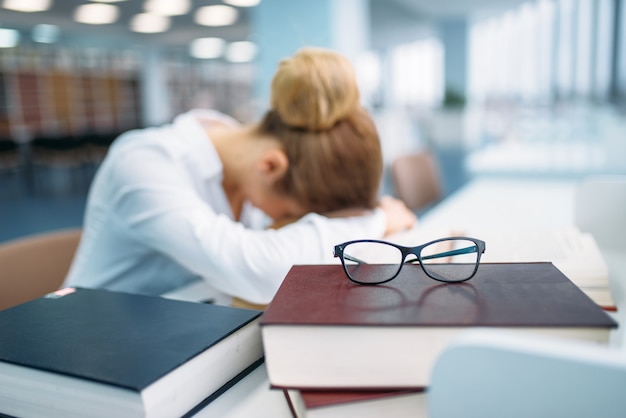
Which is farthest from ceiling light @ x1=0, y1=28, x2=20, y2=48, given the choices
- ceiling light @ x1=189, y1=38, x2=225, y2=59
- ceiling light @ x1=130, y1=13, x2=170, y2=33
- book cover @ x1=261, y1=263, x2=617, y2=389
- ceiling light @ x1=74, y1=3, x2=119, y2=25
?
book cover @ x1=261, y1=263, x2=617, y2=389

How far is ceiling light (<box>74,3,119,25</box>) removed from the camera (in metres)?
7.62

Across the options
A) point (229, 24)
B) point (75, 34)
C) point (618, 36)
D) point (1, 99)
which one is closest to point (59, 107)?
point (1, 99)

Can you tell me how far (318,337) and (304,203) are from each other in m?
0.61

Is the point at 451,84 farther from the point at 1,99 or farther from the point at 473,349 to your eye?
the point at 473,349

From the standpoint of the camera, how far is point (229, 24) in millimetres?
9156

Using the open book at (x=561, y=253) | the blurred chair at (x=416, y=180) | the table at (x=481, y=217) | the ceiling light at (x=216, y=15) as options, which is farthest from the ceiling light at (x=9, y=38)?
the open book at (x=561, y=253)

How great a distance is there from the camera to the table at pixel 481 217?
56 cm

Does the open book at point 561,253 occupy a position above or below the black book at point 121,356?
above

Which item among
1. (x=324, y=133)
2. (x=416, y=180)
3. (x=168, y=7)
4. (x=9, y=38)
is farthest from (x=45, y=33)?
(x=324, y=133)

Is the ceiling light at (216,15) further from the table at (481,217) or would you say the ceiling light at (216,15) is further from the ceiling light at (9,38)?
the table at (481,217)

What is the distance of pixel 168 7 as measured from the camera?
776 cm

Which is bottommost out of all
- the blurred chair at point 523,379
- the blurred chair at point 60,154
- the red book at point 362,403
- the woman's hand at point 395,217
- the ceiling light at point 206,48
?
the blurred chair at point 60,154

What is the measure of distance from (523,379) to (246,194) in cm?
82

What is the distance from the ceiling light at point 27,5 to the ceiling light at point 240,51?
4.73 m
